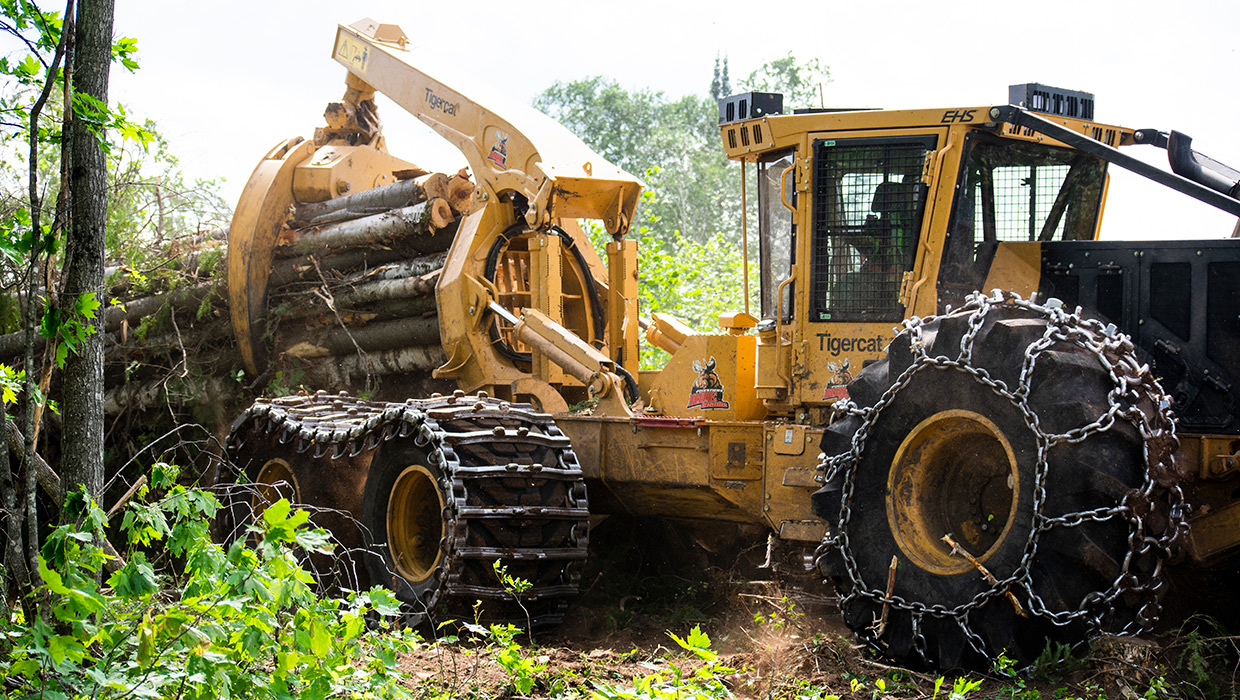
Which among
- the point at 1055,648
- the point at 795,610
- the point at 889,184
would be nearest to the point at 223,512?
the point at 795,610

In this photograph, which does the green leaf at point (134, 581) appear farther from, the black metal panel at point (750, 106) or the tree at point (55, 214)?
the black metal panel at point (750, 106)

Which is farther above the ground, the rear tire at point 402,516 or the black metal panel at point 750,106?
the black metal panel at point 750,106

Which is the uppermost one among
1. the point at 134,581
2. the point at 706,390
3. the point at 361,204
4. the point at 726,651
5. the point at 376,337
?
the point at 361,204

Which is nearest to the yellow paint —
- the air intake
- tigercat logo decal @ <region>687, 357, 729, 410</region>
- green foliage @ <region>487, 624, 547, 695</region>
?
the air intake

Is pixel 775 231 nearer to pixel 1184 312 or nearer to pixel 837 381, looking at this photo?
pixel 837 381

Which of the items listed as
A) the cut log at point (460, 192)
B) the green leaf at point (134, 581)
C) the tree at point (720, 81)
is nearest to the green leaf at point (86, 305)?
the green leaf at point (134, 581)

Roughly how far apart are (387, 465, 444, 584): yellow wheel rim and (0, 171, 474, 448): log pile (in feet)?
6.54

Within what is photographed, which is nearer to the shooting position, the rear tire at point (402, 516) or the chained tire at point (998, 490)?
the chained tire at point (998, 490)

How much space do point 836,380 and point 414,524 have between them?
8.86 feet

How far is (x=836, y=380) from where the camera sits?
6.67 meters

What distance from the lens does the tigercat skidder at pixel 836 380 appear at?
467 cm

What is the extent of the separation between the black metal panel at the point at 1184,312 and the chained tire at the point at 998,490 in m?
0.91

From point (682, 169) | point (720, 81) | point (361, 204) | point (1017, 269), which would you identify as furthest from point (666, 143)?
point (1017, 269)

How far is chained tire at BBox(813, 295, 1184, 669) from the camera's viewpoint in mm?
4422
